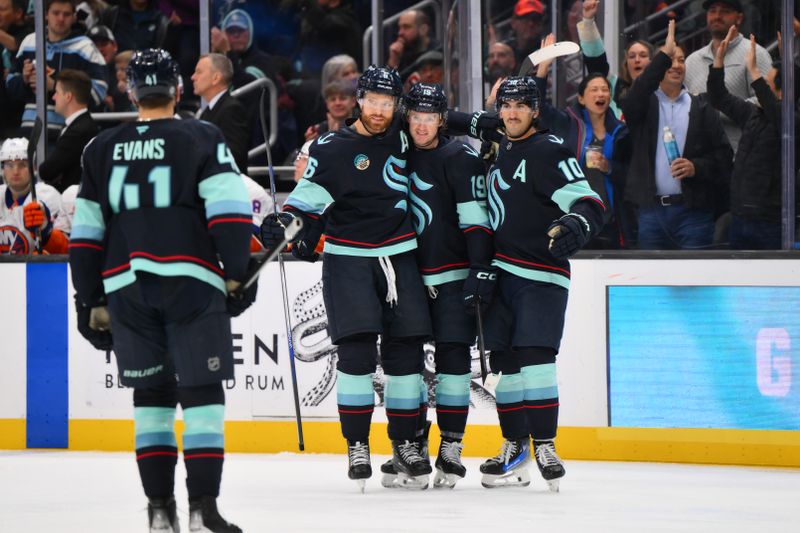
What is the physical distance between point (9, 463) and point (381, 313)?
2014mm

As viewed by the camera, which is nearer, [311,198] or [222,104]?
[311,198]

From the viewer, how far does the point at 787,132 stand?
228 inches

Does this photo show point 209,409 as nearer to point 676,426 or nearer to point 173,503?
point 173,503

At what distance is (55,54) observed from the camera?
7285 mm

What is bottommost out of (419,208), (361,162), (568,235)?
(568,235)

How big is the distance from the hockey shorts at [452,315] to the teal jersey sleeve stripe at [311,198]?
1.67 ft

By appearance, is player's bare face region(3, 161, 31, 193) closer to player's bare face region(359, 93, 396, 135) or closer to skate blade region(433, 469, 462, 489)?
player's bare face region(359, 93, 396, 135)

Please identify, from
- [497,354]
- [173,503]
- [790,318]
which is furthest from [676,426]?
[173,503]

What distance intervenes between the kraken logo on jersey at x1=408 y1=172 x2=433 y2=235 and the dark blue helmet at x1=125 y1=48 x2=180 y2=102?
1407mm

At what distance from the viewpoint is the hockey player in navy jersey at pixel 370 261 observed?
4.71 metres

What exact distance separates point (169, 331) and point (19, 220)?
11.4ft

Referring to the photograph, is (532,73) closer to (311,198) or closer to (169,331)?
(311,198)

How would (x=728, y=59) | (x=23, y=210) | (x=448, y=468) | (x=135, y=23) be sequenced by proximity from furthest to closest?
(x=135, y=23)
(x=23, y=210)
(x=728, y=59)
(x=448, y=468)

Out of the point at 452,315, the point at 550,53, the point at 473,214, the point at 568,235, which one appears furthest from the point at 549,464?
the point at 550,53
